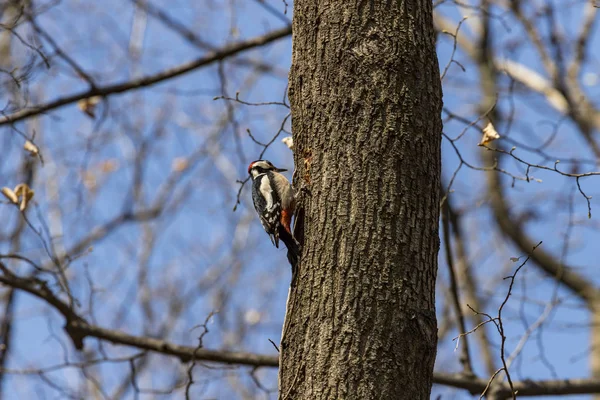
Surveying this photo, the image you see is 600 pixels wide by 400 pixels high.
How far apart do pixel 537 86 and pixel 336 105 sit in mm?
8184

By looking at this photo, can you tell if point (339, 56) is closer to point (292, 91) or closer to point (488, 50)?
point (292, 91)

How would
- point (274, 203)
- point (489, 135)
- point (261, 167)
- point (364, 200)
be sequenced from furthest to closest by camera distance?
point (261, 167), point (274, 203), point (489, 135), point (364, 200)

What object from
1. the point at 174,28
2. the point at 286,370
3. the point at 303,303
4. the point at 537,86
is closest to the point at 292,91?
the point at 303,303

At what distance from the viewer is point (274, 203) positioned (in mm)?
4117

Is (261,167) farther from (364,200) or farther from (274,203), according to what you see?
(364,200)

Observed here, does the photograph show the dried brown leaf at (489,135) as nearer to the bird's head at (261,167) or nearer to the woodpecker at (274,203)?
the woodpecker at (274,203)

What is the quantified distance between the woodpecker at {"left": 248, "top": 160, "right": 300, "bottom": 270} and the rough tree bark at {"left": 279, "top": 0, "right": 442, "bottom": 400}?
1.79 ft

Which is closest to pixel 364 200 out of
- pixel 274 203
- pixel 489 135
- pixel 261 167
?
pixel 489 135

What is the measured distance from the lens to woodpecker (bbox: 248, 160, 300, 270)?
381 cm

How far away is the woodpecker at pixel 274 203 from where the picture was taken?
3.81 meters

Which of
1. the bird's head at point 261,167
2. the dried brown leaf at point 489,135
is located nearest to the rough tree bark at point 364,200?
the dried brown leaf at point 489,135

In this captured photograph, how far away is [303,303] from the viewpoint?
8.25 feet

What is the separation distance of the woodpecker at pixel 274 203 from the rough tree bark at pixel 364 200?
55 cm

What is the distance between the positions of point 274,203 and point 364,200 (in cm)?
165
